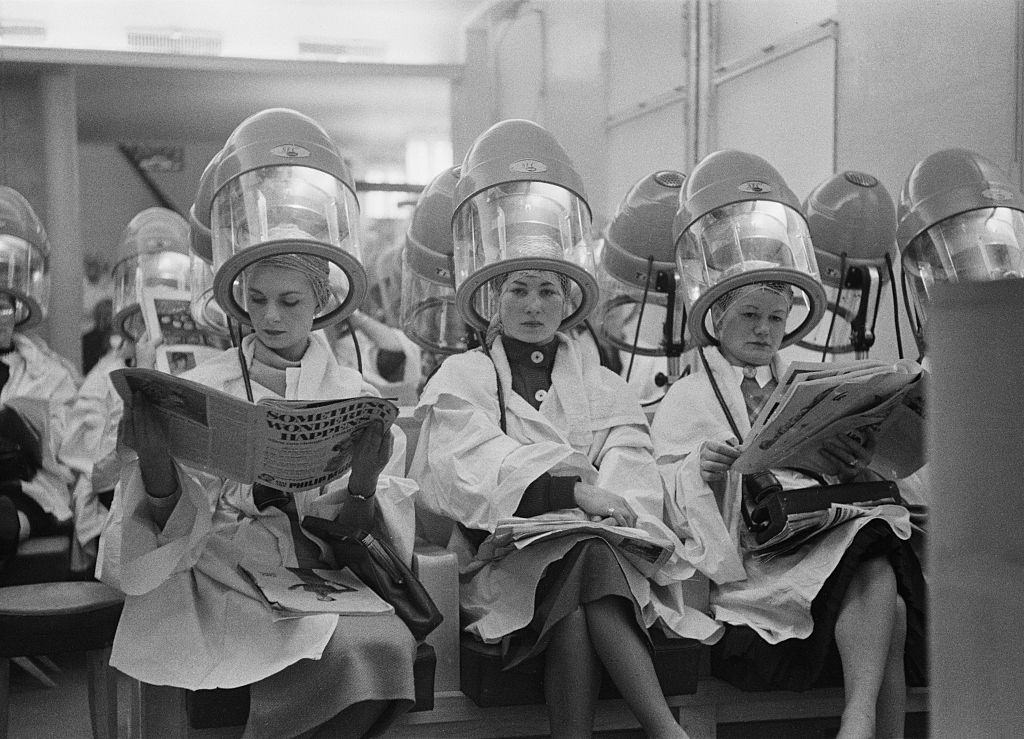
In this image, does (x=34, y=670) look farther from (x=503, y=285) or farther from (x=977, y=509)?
(x=977, y=509)

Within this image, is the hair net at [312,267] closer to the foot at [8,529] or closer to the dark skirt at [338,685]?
the dark skirt at [338,685]

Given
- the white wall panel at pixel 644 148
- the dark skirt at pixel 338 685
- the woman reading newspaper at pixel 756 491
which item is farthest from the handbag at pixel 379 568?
the white wall panel at pixel 644 148

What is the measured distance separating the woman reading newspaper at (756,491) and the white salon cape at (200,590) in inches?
30.5

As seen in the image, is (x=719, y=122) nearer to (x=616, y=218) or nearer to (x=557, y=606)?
(x=616, y=218)

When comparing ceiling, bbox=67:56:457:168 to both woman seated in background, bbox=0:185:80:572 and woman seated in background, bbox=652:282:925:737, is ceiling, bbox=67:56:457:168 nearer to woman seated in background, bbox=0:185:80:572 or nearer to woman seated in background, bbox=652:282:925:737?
woman seated in background, bbox=0:185:80:572

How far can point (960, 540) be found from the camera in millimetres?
730

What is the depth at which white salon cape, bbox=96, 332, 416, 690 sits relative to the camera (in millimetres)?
1954

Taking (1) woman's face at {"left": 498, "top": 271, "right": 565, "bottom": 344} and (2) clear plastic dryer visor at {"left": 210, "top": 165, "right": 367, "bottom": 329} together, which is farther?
(1) woman's face at {"left": 498, "top": 271, "right": 565, "bottom": 344}

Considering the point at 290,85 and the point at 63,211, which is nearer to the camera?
the point at 63,211

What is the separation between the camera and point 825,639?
2.30m

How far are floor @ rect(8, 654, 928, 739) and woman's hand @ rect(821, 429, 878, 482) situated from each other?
0.56m

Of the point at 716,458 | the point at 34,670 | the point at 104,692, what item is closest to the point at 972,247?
the point at 716,458

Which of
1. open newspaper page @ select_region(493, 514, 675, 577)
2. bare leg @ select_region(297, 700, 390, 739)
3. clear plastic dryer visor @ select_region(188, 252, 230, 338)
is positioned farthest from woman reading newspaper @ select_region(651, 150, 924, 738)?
clear plastic dryer visor @ select_region(188, 252, 230, 338)

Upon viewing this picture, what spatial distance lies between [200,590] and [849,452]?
1.30 meters
